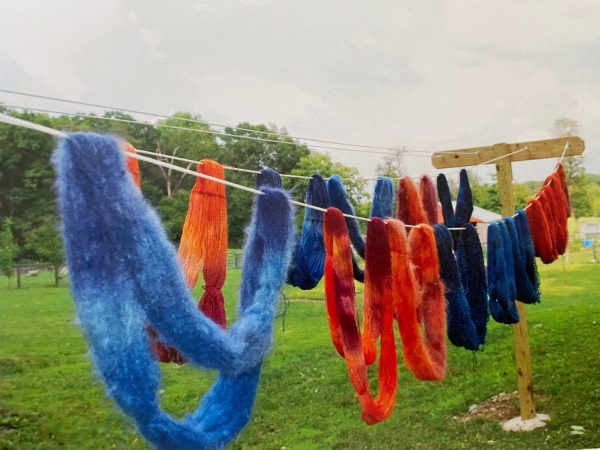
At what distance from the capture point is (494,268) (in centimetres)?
139

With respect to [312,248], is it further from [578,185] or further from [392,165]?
[578,185]

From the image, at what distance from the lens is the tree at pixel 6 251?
1882mm

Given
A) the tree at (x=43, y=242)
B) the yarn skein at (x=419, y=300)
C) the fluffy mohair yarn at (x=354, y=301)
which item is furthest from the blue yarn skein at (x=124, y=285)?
the tree at (x=43, y=242)

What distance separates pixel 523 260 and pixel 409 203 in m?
0.34

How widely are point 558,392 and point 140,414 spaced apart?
7.17 feet

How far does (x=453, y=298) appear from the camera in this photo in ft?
3.99

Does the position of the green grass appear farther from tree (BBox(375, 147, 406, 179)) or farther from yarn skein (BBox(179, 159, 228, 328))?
yarn skein (BBox(179, 159, 228, 328))

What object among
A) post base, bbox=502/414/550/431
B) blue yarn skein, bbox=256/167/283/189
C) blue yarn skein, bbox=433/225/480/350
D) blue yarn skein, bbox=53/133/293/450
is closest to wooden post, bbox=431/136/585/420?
post base, bbox=502/414/550/431

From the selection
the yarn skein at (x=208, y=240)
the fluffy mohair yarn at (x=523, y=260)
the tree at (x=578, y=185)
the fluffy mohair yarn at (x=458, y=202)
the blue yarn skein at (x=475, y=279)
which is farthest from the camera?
the tree at (x=578, y=185)

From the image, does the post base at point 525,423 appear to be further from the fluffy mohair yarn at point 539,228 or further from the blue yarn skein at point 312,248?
the blue yarn skein at point 312,248

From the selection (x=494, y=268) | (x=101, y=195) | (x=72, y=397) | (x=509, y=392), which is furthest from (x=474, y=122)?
(x=101, y=195)

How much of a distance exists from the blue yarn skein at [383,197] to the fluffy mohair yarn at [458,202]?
0.25 m

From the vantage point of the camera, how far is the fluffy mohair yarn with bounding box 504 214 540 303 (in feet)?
4.88

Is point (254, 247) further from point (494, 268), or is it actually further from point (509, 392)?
point (509, 392)
